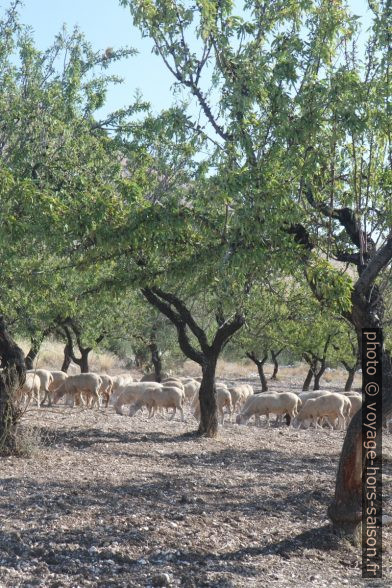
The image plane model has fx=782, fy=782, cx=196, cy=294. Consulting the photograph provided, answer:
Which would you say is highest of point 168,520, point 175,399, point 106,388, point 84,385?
point 84,385

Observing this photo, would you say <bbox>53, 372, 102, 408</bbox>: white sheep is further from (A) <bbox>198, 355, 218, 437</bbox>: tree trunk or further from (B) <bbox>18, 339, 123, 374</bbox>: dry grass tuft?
(B) <bbox>18, 339, 123, 374</bbox>: dry grass tuft

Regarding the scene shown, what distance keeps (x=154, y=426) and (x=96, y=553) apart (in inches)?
485

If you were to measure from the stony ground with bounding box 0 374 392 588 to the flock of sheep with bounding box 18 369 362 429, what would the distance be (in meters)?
Result: 7.01

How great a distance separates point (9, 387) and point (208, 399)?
18.3ft

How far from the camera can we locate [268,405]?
22.5 metres

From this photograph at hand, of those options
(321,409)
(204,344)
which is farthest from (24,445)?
(321,409)

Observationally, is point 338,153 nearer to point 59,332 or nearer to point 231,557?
point 231,557

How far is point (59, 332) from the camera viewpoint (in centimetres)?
2877

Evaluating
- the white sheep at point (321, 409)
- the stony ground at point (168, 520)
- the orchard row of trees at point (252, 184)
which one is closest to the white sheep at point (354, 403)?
the white sheep at point (321, 409)

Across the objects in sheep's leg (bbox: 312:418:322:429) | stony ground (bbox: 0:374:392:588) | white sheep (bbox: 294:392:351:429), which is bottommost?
stony ground (bbox: 0:374:392:588)

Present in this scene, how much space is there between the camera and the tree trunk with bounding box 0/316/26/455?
12102mm

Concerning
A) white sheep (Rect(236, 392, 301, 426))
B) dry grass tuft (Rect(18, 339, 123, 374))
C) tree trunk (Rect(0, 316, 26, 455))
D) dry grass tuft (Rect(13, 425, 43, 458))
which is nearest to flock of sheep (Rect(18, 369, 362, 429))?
white sheep (Rect(236, 392, 301, 426))

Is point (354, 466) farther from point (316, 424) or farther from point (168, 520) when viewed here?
point (316, 424)

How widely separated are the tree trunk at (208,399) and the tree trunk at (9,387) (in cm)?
495
